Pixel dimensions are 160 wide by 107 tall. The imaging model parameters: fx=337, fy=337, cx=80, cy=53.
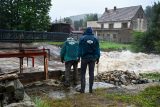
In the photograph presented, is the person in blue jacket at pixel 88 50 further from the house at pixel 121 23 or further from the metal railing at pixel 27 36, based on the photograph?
the house at pixel 121 23

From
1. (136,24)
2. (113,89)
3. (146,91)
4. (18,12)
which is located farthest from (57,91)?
(136,24)

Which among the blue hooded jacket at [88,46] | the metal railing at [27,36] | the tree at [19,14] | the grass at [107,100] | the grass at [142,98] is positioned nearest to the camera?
the grass at [107,100]

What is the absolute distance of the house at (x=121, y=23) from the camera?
215ft

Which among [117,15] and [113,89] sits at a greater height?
[117,15]

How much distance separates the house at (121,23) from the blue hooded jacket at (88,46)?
171ft

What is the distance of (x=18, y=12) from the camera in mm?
43719

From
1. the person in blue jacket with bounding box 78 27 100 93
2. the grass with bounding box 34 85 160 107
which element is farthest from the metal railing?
the grass with bounding box 34 85 160 107

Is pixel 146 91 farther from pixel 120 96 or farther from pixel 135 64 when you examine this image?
pixel 135 64

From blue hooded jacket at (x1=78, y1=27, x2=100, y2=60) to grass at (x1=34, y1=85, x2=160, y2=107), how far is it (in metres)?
1.20

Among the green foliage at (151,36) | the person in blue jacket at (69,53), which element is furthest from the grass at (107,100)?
the green foliage at (151,36)

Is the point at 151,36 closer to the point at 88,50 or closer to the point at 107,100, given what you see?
the point at 88,50

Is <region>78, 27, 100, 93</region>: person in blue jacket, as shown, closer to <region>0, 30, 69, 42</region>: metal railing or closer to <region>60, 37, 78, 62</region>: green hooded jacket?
<region>60, 37, 78, 62</region>: green hooded jacket

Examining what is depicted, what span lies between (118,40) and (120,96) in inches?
2160

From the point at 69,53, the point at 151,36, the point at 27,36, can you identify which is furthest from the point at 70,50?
the point at 151,36
